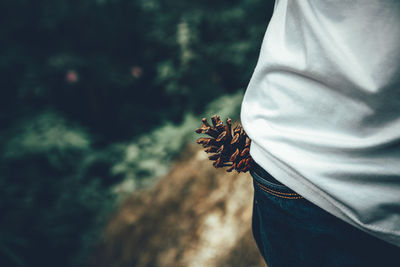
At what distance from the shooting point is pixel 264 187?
0.74 metres

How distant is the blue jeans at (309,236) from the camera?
Result: 0.65 m

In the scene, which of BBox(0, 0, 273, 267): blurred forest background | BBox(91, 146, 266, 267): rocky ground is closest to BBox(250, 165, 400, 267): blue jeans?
BBox(91, 146, 266, 267): rocky ground

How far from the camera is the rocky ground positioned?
2193 millimetres

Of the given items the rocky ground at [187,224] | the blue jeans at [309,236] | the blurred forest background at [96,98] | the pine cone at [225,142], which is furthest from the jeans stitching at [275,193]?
the blurred forest background at [96,98]

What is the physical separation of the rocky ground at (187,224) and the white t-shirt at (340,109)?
1.66 metres

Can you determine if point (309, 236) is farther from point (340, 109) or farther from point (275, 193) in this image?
point (340, 109)

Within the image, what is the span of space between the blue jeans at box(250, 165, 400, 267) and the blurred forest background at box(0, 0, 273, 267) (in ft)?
7.69

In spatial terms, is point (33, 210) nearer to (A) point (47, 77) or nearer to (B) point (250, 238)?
(A) point (47, 77)

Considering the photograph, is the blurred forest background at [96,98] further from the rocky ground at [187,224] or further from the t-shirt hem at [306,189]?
the t-shirt hem at [306,189]

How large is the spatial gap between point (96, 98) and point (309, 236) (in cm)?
320

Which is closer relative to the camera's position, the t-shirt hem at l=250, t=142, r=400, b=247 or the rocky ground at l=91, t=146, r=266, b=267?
the t-shirt hem at l=250, t=142, r=400, b=247

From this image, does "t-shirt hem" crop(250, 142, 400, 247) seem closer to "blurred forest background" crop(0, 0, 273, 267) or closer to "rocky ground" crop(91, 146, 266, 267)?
"rocky ground" crop(91, 146, 266, 267)

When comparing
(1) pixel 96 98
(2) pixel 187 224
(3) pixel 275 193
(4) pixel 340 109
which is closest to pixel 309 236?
(3) pixel 275 193

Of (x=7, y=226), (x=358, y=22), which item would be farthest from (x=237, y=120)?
(x=7, y=226)
